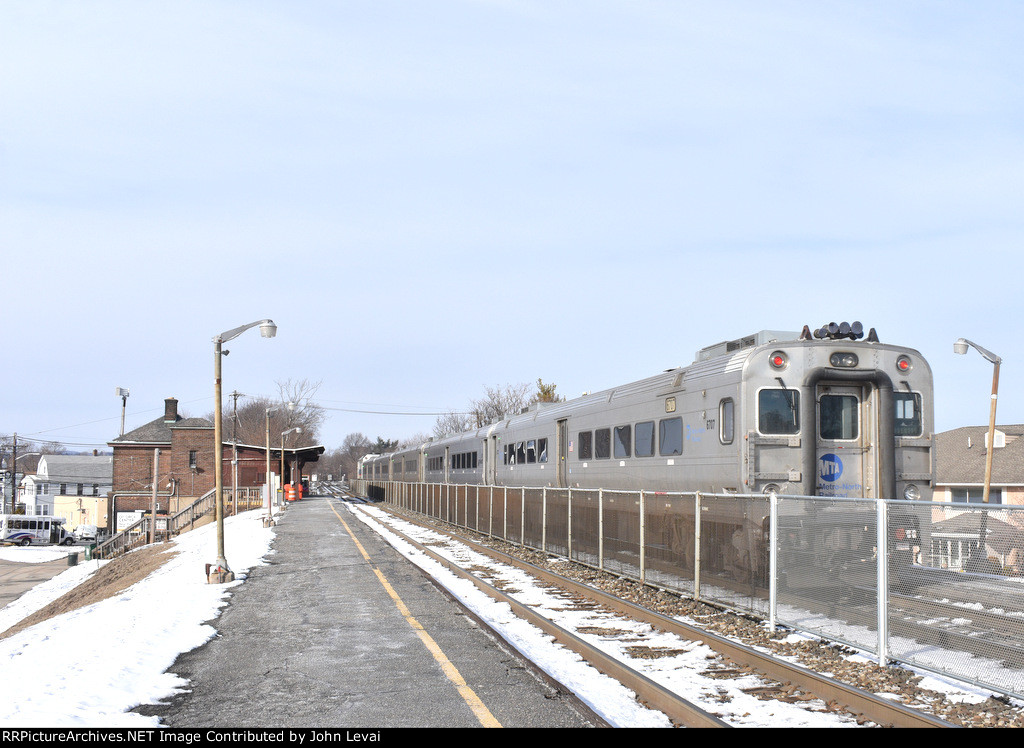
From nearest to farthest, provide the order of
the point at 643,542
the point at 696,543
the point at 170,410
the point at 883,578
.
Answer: the point at 883,578 < the point at 696,543 < the point at 643,542 < the point at 170,410

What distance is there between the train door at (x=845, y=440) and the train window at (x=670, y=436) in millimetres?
2698

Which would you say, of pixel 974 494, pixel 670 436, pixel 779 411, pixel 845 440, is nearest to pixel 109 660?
pixel 779 411

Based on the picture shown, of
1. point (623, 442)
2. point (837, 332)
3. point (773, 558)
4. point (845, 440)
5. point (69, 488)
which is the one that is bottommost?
point (69, 488)

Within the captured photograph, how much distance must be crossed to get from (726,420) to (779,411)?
881 mm

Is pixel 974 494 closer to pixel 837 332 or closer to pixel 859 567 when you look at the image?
pixel 837 332

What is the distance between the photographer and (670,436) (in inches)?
658

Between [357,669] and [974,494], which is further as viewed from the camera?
[974,494]

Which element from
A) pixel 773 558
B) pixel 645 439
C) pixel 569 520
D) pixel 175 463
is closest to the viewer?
pixel 773 558

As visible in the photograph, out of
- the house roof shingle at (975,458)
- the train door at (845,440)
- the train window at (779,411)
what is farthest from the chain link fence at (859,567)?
the house roof shingle at (975,458)

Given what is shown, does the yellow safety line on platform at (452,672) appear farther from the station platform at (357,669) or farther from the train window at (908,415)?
the train window at (908,415)

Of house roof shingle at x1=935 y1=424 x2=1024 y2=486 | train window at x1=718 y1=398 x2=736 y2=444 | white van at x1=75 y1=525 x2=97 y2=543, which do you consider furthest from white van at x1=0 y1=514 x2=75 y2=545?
train window at x1=718 y1=398 x2=736 y2=444

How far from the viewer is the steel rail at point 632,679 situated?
22.2ft

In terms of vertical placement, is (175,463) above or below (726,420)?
below

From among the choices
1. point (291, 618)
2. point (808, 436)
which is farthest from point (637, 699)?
point (808, 436)
